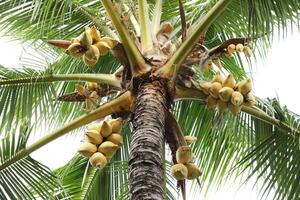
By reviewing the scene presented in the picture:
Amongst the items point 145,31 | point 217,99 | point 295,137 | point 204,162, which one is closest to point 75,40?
point 145,31

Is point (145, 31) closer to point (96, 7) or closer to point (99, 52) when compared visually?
point (99, 52)

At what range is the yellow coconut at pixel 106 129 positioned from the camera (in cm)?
409

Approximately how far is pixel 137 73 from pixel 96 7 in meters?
2.26

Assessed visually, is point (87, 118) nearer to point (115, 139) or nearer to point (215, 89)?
point (115, 139)

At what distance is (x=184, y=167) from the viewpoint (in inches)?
159

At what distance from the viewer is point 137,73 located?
439cm

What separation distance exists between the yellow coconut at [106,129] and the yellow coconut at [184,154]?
49 cm

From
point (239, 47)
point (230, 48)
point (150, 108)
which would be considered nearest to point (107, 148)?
point (150, 108)

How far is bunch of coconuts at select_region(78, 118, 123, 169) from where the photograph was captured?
13.1ft

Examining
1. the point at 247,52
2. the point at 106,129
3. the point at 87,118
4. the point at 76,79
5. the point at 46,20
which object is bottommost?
the point at 106,129

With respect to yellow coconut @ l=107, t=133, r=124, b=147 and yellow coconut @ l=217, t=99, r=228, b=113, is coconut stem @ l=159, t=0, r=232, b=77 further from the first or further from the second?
yellow coconut @ l=107, t=133, r=124, b=147

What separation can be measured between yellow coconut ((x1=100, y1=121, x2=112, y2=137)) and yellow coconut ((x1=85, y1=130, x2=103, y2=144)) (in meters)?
0.04

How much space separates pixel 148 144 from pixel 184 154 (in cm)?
47

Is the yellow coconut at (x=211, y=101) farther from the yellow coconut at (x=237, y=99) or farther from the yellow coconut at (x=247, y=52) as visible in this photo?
the yellow coconut at (x=247, y=52)
